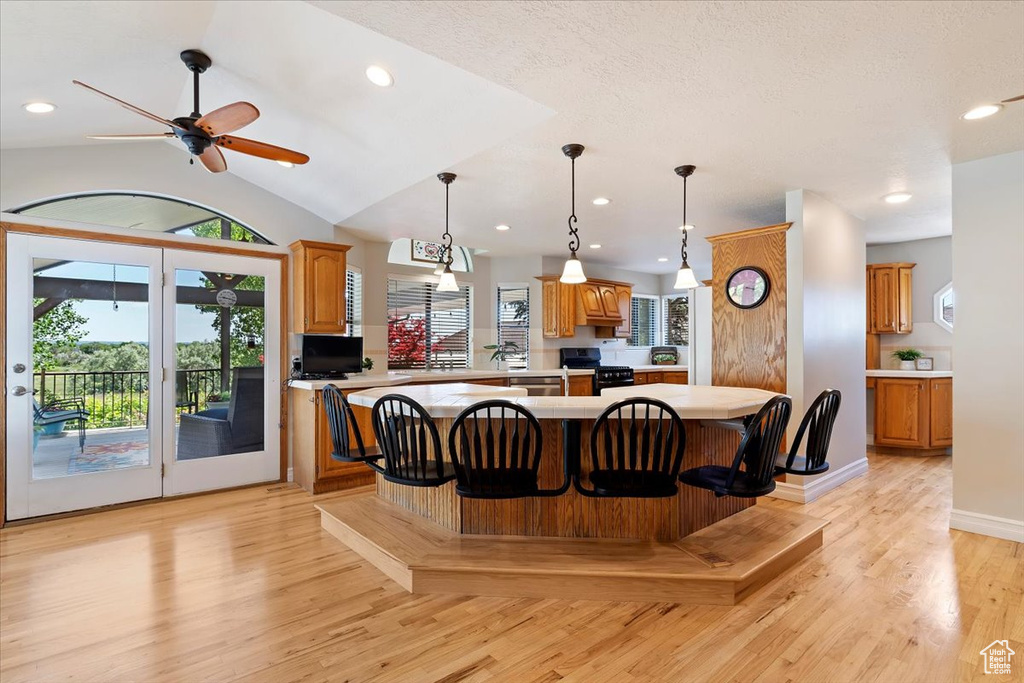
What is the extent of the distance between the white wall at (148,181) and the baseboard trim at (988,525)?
18.0 ft

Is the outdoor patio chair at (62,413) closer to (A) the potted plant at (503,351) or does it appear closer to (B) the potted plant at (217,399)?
(B) the potted plant at (217,399)

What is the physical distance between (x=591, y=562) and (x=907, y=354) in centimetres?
563

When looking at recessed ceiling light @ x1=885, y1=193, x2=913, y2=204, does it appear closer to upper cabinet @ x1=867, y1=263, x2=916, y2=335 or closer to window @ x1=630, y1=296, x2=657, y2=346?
upper cabinet @ x1=867, y1=263, x2=916, y2=335

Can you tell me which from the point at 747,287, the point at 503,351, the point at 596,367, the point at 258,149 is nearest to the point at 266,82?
the point at 258,149

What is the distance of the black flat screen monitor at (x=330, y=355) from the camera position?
4641 millimetres

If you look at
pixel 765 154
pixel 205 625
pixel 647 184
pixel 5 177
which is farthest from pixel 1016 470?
pixel 5 177

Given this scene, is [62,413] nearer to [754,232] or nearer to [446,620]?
[446,620]

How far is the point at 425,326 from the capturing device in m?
6.24

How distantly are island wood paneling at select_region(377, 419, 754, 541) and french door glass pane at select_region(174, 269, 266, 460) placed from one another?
2.52 meters

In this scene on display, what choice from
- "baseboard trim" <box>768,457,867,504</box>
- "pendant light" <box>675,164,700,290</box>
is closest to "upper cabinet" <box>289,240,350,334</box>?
"pendant light" <box>675,164,700,290</box>

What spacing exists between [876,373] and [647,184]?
3934 mm

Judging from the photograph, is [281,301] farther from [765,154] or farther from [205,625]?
[765,154]

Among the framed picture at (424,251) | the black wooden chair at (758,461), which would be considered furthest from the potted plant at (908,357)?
the framed picture at (424,251)

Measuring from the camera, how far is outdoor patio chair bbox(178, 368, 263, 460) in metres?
4.25
